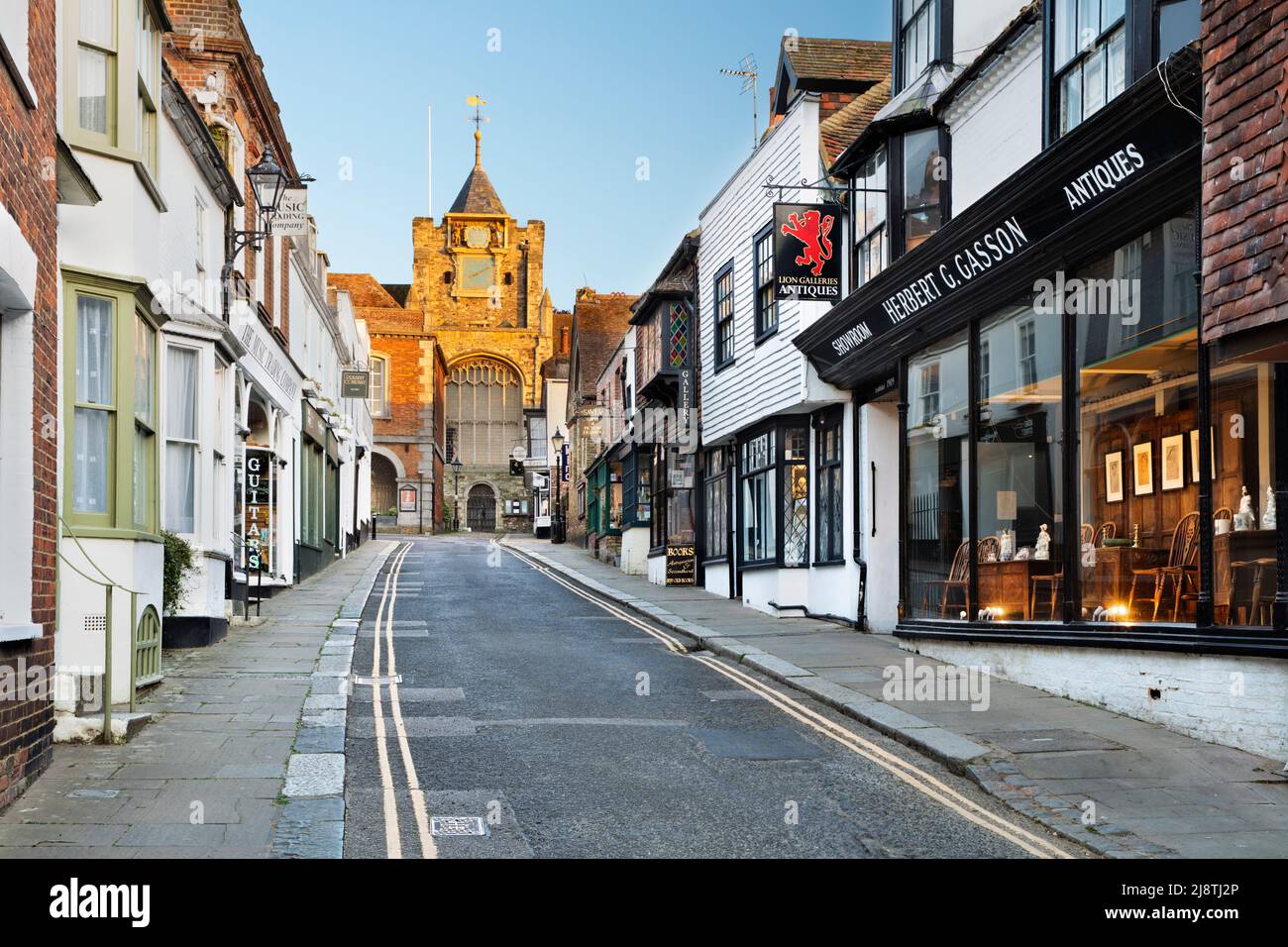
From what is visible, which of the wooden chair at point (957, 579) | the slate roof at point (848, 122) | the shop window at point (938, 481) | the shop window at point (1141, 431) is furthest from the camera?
the slate roof at point (848, 122)

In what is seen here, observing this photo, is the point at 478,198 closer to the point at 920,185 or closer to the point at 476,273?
the point at 476,273

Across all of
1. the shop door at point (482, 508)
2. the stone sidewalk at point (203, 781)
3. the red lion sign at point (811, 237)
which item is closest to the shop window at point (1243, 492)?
the stone sidewalk at point (203, 781)

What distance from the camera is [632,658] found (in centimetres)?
1520

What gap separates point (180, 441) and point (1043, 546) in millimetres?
9606

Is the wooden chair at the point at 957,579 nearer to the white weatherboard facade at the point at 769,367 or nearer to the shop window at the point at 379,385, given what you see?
the white weatherboard facade at the point at 769,367

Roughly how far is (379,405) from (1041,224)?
63.3 metres

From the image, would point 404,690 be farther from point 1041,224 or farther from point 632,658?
point 1041,224

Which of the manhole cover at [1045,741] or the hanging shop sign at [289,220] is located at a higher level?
the hanging shop sign at [289,220]

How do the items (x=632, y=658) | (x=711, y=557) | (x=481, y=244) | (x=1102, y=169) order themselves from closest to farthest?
(x=1102, y=169) → (x=632, y=658) → (x=711, y=557) → (x=481, y=244)

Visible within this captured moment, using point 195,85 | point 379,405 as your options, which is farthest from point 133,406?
point 379,405

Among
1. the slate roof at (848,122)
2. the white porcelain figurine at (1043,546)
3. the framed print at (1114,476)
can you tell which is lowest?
the white porcelain figurine at (1043,546)

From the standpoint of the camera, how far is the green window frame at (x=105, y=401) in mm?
9867

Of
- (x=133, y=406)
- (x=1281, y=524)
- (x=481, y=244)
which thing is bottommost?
(x=1281, y=524)

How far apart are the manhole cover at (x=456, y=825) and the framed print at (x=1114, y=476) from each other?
6590mm
